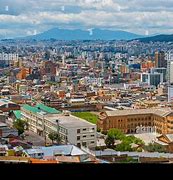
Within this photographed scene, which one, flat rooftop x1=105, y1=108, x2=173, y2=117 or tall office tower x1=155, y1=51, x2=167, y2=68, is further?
tall office tower x1=155, y1=51, x2=167, y2=68

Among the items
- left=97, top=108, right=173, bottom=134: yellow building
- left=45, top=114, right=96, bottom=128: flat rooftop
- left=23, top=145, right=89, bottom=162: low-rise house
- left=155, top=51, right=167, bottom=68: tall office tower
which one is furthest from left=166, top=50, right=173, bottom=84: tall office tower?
left=23, top=145, right=89, bottom=162: low-rise house

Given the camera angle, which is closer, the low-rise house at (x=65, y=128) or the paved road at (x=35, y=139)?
the low-rise house at (x=65, y=128)

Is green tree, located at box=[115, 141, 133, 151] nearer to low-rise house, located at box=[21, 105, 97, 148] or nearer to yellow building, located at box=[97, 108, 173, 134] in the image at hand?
low-rise house, located at box=[21, 105, 97, 148]

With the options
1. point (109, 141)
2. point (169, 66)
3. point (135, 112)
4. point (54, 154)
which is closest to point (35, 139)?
point (109, 141)

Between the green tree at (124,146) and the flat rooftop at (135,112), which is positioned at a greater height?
the flat rooftop at (135,112)

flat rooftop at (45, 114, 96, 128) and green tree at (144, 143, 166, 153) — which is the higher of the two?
flat rooftop at (45, 114, 96, 128)

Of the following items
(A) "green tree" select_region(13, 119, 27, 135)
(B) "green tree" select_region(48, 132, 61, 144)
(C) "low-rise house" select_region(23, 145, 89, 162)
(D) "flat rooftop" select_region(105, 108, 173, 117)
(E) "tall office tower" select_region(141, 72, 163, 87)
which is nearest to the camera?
(C) "low-rise house" select_region(23, 145, 89, 162)

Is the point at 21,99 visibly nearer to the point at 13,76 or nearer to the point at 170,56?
the point at 13,76

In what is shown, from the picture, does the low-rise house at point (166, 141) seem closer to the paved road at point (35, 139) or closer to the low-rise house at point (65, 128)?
the low-rise house at point (65, 128)

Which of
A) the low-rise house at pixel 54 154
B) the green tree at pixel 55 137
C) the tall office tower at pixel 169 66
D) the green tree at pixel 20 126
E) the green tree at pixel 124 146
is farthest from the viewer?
the tall office tower at pixel 169 66

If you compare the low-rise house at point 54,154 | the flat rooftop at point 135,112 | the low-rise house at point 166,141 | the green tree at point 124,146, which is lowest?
the low-rise house at point 166,141

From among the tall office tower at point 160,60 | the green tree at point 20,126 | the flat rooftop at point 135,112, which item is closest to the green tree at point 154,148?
the flat rooftop at point 135,112

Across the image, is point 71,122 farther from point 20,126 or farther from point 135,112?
point 135,112

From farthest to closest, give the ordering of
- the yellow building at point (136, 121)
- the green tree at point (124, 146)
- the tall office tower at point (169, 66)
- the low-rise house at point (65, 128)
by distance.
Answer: the tall office tower at point (169, 66) < the yellow building at point (136, 121) < the low-rise house at point (65, 128) < the green tree at point (124, 146)
